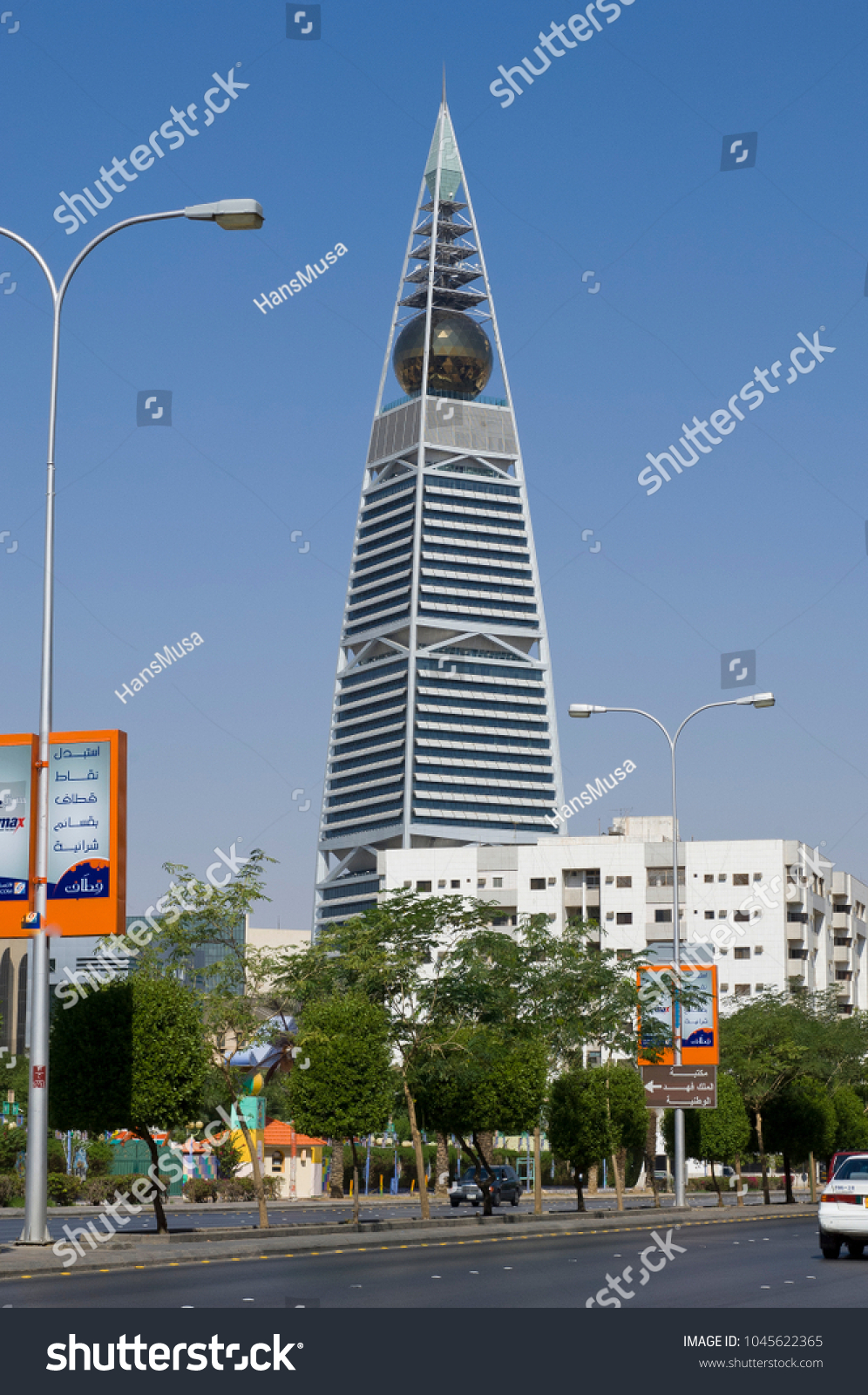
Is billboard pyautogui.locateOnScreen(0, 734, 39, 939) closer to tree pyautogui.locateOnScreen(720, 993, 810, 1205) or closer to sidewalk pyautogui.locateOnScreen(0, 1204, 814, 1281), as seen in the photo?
sidewalk pyautogui.locateOnScreen(0, 1204, 814, 1281)

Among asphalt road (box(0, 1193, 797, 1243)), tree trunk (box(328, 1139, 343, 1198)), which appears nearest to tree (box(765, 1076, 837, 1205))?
asphalt road (box(0, 1193, 797, 1243))

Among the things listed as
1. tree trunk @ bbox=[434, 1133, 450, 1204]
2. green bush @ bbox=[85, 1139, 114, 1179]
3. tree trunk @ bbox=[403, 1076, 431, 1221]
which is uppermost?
tree trunk @ bbox=[403, 1076, 431, 1221]

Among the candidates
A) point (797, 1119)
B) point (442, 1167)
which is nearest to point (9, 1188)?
point (797, 1119)

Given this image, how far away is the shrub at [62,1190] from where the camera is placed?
2164 inches

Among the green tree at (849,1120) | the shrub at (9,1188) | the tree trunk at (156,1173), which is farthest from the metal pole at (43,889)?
the green tree at (849,1120)

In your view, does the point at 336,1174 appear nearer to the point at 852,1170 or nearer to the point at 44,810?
the point at 852,1170

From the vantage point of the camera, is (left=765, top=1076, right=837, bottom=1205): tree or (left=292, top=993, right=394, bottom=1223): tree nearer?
(left=292, top=993, right=394, bottom=1223): tree

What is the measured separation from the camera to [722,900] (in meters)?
142

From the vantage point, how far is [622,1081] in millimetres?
48188

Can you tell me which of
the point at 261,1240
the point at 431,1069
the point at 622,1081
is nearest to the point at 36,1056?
the point at 261,1240

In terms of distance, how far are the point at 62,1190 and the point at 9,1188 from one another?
10.9 ft

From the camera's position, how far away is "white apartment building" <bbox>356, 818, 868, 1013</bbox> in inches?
5546

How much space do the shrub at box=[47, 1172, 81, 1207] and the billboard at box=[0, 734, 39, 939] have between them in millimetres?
31888
